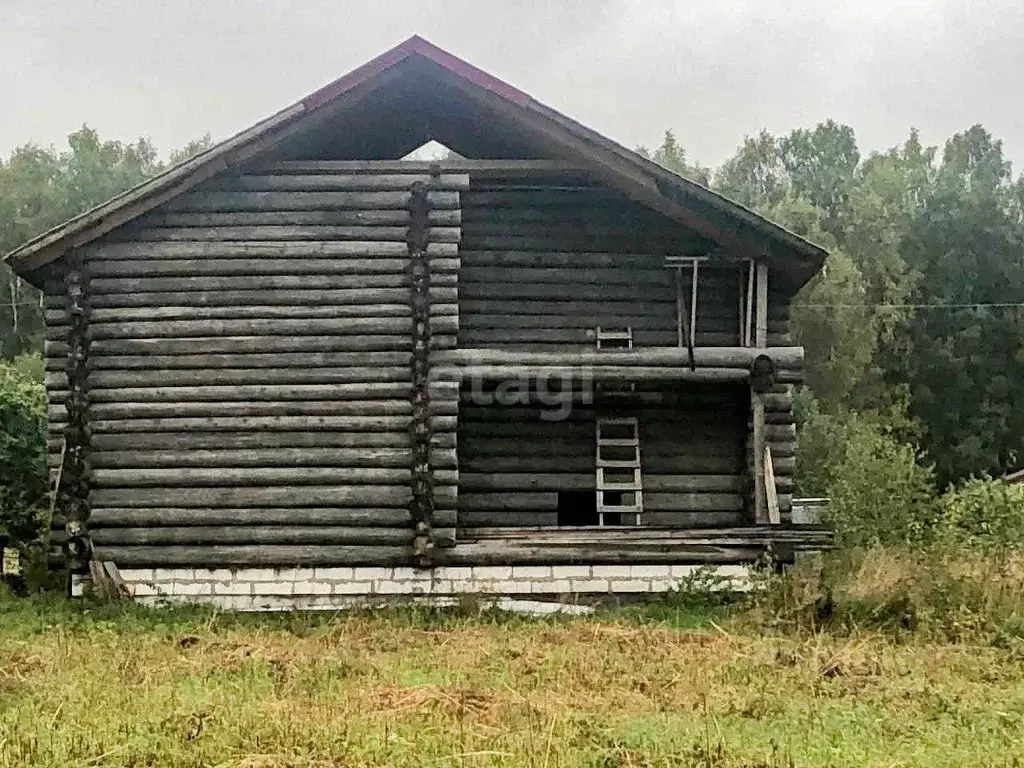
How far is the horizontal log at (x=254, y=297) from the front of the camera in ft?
58.0

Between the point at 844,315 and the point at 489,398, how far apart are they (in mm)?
31979

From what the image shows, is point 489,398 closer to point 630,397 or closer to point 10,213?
point 630,397

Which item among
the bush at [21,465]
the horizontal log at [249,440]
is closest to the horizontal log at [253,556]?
the horizontal log at [249,440]

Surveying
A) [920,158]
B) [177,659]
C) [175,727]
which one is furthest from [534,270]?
[920,158]

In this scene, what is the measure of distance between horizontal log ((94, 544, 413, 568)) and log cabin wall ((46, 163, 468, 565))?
2 cm

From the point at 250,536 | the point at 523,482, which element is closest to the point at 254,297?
the point at 250,536

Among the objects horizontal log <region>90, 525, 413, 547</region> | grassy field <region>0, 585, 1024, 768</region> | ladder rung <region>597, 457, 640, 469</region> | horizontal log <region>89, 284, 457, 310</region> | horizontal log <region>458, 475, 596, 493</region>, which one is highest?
horizontal log <region>89, 284, 457, 310</region>

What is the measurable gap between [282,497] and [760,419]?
6905 millimetres

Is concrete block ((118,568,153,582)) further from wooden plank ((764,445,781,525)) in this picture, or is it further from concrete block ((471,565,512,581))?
wooden plank ((764,445,781,525))

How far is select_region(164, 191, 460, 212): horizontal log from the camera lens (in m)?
17.9

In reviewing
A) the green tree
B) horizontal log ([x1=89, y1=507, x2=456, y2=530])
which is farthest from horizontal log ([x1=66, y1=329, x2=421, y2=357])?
the green tree

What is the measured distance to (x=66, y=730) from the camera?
885cm

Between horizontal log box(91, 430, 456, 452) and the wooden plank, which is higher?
horizontal log box(91, 430, 456, 452)

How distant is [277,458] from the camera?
56.8 ft
